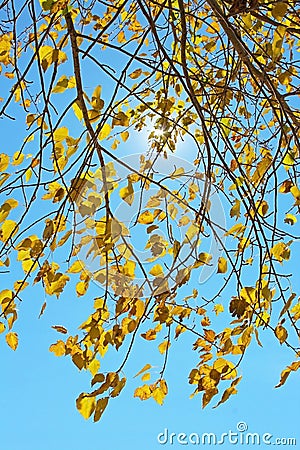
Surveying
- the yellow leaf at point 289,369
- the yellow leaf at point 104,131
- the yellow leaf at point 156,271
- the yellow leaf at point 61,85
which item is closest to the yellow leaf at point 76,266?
the yellow leaf at point 156,271

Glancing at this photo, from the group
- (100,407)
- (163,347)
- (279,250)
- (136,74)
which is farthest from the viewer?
(136,74)

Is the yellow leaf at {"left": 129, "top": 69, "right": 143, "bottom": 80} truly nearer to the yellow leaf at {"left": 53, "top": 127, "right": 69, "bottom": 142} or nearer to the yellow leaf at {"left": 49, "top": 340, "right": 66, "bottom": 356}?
the yellow leaf at {"left": 53, "top": 127, "right": 69, "bottom": 142}

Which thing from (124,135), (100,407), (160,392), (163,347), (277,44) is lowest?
(100,407)

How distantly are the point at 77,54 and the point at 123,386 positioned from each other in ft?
2.46

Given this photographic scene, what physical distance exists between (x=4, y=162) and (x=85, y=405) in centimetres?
57

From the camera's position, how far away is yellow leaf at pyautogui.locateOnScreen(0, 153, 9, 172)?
140 cm

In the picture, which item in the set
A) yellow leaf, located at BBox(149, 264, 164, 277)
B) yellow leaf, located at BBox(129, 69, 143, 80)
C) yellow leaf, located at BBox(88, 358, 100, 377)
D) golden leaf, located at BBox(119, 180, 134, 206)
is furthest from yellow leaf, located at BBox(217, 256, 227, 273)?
yellow leaf, located at BBox(129, 69, 143, 80)

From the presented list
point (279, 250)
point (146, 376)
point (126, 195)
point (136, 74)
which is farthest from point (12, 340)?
point (136, 74)

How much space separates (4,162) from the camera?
1408 mm

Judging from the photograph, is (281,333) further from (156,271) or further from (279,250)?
(156,271)

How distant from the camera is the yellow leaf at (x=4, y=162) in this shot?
1403mm

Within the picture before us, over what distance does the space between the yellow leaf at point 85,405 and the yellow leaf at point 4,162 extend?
0.54 m

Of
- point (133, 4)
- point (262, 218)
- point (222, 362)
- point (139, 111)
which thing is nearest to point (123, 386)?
point (222, 362)

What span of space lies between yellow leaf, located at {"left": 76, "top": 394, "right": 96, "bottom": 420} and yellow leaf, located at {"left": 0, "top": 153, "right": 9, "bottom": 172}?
0.54 metres
